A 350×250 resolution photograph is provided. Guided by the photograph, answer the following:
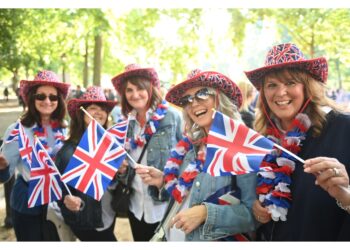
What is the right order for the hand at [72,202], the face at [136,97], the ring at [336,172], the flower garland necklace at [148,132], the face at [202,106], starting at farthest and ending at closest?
1. the face at [136,97]
2. the flower garland necklace at [148,132]
3. the hand at [72,202]
4. the face at [202,106]
5. the ring at [336,172]

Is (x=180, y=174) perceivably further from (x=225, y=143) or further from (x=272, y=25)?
(x=272, y=25)

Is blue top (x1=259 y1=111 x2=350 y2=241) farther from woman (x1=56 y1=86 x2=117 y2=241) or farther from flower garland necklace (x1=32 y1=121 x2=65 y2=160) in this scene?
flower garland necklace (x1=32 y1=121 x2=65 y2=160)

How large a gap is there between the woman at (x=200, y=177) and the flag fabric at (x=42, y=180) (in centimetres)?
95

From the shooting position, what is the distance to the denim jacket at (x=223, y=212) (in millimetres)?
2225

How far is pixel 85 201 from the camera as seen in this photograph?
3.30m

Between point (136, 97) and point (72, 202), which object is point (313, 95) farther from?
point (72, 202)

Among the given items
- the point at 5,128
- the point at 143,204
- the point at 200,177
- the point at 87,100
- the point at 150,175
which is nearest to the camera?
the point at 200,177

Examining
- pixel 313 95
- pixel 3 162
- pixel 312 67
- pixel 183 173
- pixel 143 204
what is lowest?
pixel 143 204

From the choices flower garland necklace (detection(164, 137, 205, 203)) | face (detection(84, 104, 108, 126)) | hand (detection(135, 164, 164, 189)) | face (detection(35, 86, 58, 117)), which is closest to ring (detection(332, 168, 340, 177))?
flower garland necklace (detection(164, 137, 205, 203))

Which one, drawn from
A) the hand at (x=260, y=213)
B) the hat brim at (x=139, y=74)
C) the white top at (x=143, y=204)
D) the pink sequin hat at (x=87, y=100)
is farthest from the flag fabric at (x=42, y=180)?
the hand at (x=260, y=213)

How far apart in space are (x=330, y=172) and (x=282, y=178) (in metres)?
0.46

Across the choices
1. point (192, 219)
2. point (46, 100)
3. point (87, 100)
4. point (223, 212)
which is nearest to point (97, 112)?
point (87, 100)

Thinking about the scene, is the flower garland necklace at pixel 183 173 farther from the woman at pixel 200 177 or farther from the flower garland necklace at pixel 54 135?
the flower garland necklace at pixel 54 135

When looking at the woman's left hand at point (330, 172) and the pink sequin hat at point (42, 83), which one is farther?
the pink sequin hat at point (42, 83)
